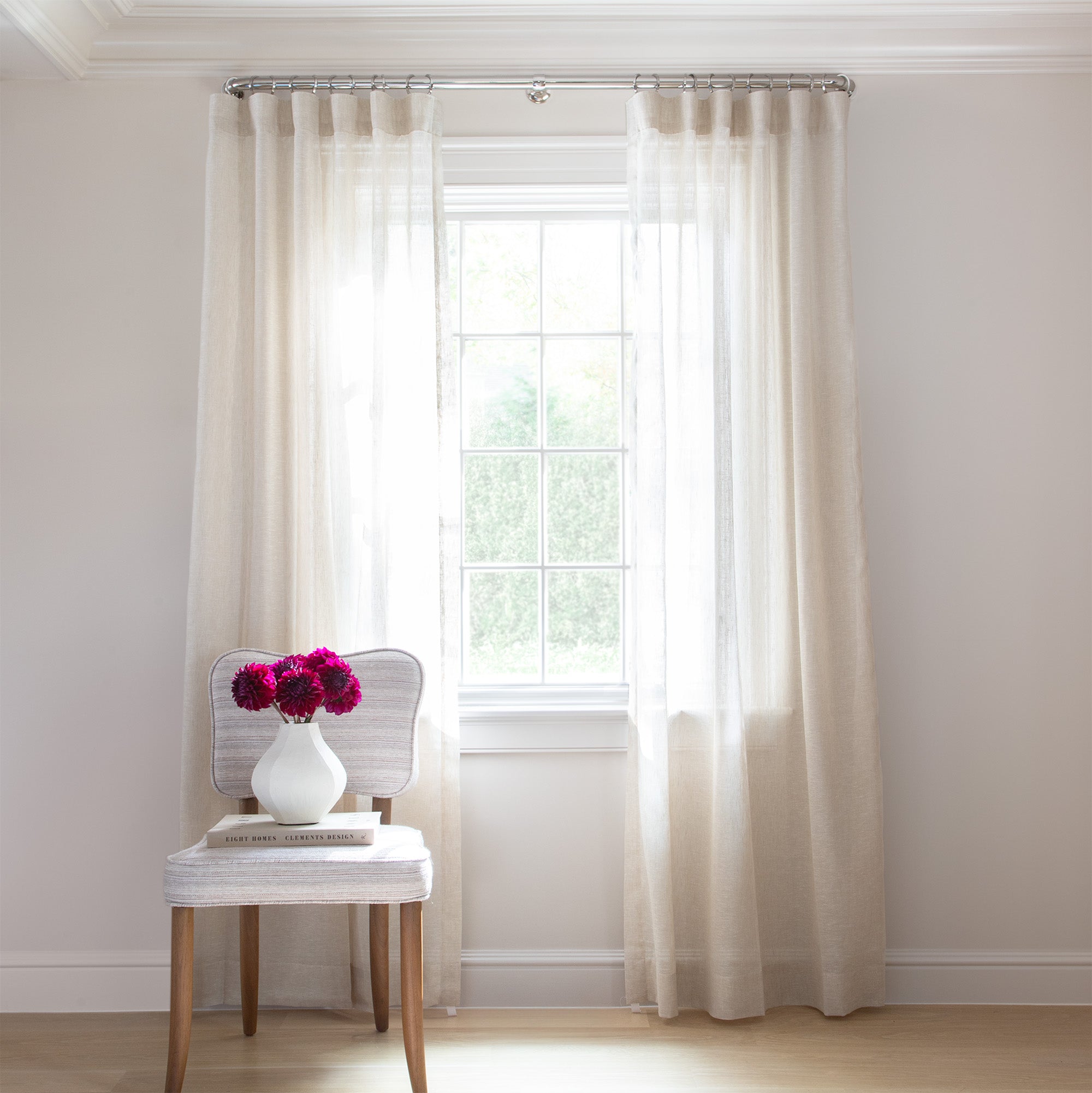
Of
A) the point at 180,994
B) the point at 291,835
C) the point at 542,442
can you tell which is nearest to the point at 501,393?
the point at 542,442

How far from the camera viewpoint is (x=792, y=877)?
8.09 ft

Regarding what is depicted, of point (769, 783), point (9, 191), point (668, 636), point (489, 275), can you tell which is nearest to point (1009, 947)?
point (769, 783)

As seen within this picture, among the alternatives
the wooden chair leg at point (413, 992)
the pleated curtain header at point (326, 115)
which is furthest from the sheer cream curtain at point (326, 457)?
the wooden chair leg at point (413, 992)

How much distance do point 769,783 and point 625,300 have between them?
1.47m

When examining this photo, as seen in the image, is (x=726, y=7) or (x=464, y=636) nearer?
(x=726, y=7)

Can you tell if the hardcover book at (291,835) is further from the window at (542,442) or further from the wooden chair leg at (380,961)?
the window at (542,442)

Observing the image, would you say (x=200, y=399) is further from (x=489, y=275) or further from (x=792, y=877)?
(x=792, y=877)

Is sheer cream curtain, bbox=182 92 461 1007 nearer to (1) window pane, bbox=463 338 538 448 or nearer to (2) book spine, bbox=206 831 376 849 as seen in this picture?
(1) window pane, bbox=463 338 538 448

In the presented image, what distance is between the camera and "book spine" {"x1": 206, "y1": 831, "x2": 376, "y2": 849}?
2002 mm

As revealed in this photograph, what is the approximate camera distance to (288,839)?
201cm

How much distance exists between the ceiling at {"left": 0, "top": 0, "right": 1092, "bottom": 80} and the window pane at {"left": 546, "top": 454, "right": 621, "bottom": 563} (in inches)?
45.0

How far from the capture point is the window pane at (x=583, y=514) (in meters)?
2.74

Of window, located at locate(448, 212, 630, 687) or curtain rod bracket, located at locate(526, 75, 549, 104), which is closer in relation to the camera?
curtain rod bracket, located at locate(526, 75, 549, 104)

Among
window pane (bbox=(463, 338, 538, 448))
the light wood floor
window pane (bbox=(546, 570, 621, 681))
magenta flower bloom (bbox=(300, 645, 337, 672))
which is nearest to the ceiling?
window pane (bbox=(463, 338, 538, 448))
